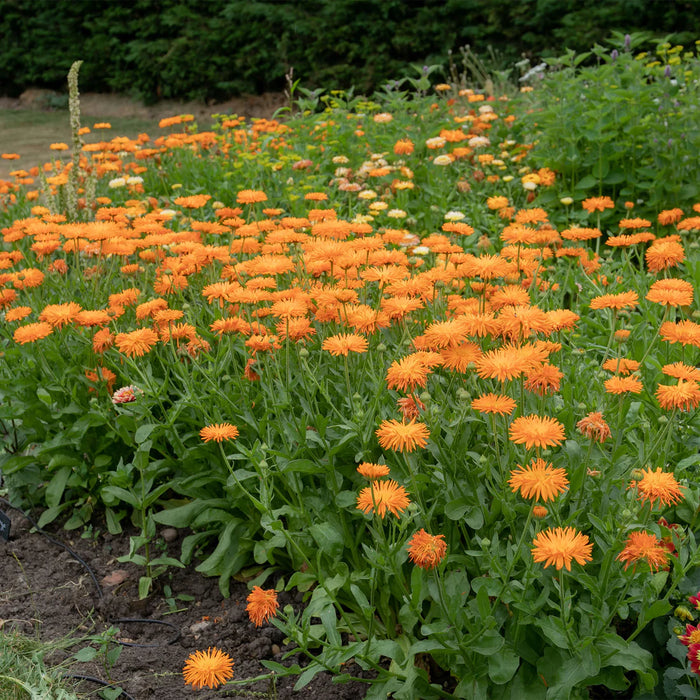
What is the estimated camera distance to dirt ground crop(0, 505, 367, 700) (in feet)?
7.11

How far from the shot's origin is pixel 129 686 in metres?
2.13

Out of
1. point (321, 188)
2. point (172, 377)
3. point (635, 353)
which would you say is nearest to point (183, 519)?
point (172, 377)

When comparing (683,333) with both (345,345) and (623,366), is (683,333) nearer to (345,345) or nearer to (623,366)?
(623,366)

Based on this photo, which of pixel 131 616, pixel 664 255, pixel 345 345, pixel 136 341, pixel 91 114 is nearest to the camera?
pixel 345 345

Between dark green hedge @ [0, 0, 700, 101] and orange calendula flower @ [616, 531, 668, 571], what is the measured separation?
271 inches

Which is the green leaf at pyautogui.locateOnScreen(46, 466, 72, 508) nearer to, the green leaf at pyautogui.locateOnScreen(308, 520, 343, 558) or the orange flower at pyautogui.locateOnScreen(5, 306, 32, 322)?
the orange flower at pyautogui.locateOnScreen(5, 306, 32, 322)

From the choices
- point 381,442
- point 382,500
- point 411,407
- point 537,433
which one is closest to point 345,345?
point 411,407

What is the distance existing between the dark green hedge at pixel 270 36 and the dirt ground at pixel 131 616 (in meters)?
6.30

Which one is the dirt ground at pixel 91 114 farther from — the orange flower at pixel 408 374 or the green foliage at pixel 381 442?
the orange flower at pixel 408 374

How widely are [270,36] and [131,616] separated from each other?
1094 centimetres

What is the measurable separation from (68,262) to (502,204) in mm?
2176

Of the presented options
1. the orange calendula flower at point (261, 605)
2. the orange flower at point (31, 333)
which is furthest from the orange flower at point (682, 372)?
the orange flower at point (31, 333)

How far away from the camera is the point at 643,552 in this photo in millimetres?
1665

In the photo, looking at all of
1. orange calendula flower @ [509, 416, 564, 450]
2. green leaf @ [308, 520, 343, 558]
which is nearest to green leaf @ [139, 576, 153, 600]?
green leaf @ [308, 520, 343, 558]
